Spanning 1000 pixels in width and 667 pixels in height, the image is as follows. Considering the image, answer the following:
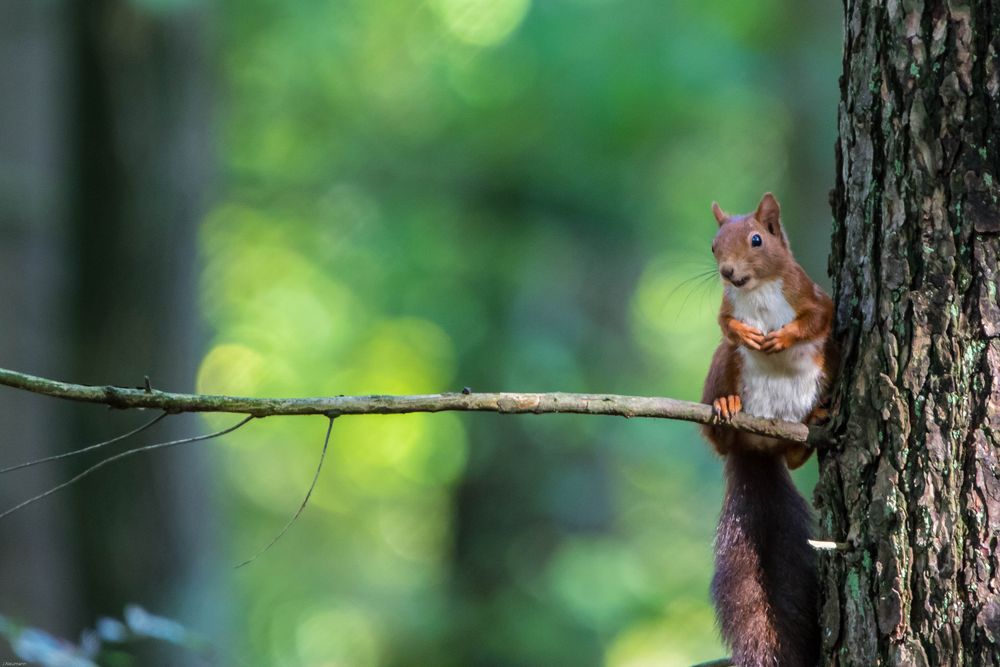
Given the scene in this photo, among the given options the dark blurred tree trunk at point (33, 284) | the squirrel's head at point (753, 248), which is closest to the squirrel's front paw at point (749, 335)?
the squirrel's head at point (753, 248)

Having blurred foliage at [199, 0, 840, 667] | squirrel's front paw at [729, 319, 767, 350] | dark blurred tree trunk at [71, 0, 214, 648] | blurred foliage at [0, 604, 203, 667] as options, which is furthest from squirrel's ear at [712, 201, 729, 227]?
blurred foliage at [199, 0, 840, 667]

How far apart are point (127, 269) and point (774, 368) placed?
279 centimetres

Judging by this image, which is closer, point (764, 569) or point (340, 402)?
point (340, 402)

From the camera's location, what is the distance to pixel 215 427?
10156 mm

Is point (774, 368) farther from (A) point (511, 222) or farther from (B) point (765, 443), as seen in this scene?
(A) point (511, 222)

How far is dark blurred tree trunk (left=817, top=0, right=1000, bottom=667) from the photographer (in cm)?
149

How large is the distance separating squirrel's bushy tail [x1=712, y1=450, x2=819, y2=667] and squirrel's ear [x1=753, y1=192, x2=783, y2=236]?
43 cm

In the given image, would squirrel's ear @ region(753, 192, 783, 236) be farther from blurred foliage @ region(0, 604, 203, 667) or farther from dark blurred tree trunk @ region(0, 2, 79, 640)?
dark blurred tree trunk @ region(0, 2, 79, 640)

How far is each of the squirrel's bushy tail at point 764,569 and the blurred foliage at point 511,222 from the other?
129 inches

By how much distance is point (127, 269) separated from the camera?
3902 mm

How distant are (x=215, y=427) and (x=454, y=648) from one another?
524 centimetres

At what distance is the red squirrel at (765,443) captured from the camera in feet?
5.61

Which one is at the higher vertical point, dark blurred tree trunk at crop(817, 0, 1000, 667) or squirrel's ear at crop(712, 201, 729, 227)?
squirrel's ear at crop(712, 201, 729, 227)

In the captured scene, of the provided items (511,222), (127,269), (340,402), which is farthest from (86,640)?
(511,222)
